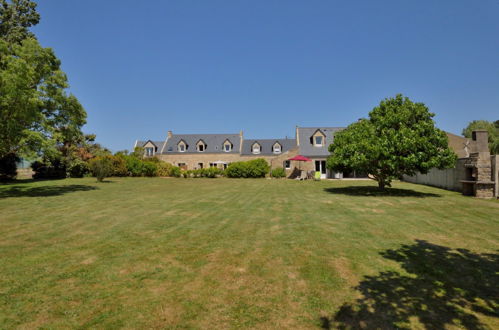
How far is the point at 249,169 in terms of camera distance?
115ft

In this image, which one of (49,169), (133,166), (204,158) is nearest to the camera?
(49,169)

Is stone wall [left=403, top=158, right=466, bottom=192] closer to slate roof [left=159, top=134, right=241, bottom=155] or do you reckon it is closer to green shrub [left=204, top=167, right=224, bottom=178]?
green shrub [left=204, top=167, right=224, bottom=178]

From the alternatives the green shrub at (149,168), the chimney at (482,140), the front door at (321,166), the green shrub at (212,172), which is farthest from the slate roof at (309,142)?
the green shrub at (149,168)

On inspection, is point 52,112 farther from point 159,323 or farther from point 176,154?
point 176,154

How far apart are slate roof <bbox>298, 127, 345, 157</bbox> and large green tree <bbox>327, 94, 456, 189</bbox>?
63.0ft

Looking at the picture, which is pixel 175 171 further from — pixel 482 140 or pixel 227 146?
pixel 482 140

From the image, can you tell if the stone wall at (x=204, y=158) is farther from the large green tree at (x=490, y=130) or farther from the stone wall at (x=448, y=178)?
the large green tree at (x=490, y=130)

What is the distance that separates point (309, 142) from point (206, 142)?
19.5 meters

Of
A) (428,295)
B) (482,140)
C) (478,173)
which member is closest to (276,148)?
(482,140)

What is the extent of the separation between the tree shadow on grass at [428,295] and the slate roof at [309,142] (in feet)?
105

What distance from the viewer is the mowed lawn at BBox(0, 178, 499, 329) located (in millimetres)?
3547

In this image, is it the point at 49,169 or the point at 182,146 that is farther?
the point at 182,146

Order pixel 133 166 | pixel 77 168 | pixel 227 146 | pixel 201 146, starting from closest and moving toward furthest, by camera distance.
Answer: pixel 77 168 → pixel 133 166 → pixel 227 146 → pixel 201 146

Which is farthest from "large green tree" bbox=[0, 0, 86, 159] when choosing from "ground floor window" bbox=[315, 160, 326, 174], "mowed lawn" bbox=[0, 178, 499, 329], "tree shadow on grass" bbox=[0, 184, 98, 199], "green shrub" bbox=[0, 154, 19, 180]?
"ground floor window" bbox=[315, 160, 326, 174]
